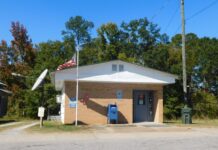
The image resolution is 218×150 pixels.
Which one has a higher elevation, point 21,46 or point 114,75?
point 21,46

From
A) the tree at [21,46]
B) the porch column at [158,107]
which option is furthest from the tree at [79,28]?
the porch column at [158,107]

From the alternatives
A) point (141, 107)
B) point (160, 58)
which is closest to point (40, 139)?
point (141, 107)

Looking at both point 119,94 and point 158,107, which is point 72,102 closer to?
point 119,94

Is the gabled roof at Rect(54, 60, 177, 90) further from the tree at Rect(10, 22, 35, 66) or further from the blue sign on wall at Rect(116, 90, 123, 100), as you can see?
the tree at Rect(10, 22, 35, 66)

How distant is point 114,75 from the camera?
23.2 metres

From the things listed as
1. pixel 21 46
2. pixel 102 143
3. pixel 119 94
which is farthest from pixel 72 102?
pixel 21 46

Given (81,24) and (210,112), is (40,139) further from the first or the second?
(81,24)

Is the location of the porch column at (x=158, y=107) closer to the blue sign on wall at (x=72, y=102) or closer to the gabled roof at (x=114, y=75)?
the gabled roof at (x=114, y=75)

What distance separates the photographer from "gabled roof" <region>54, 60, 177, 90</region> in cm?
2233

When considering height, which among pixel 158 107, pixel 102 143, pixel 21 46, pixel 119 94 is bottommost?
pixel 102 143

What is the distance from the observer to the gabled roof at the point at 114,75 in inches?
879

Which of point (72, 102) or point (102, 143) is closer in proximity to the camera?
point (102, 143)

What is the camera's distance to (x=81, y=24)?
61.8 metres

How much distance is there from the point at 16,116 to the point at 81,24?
25309mm
